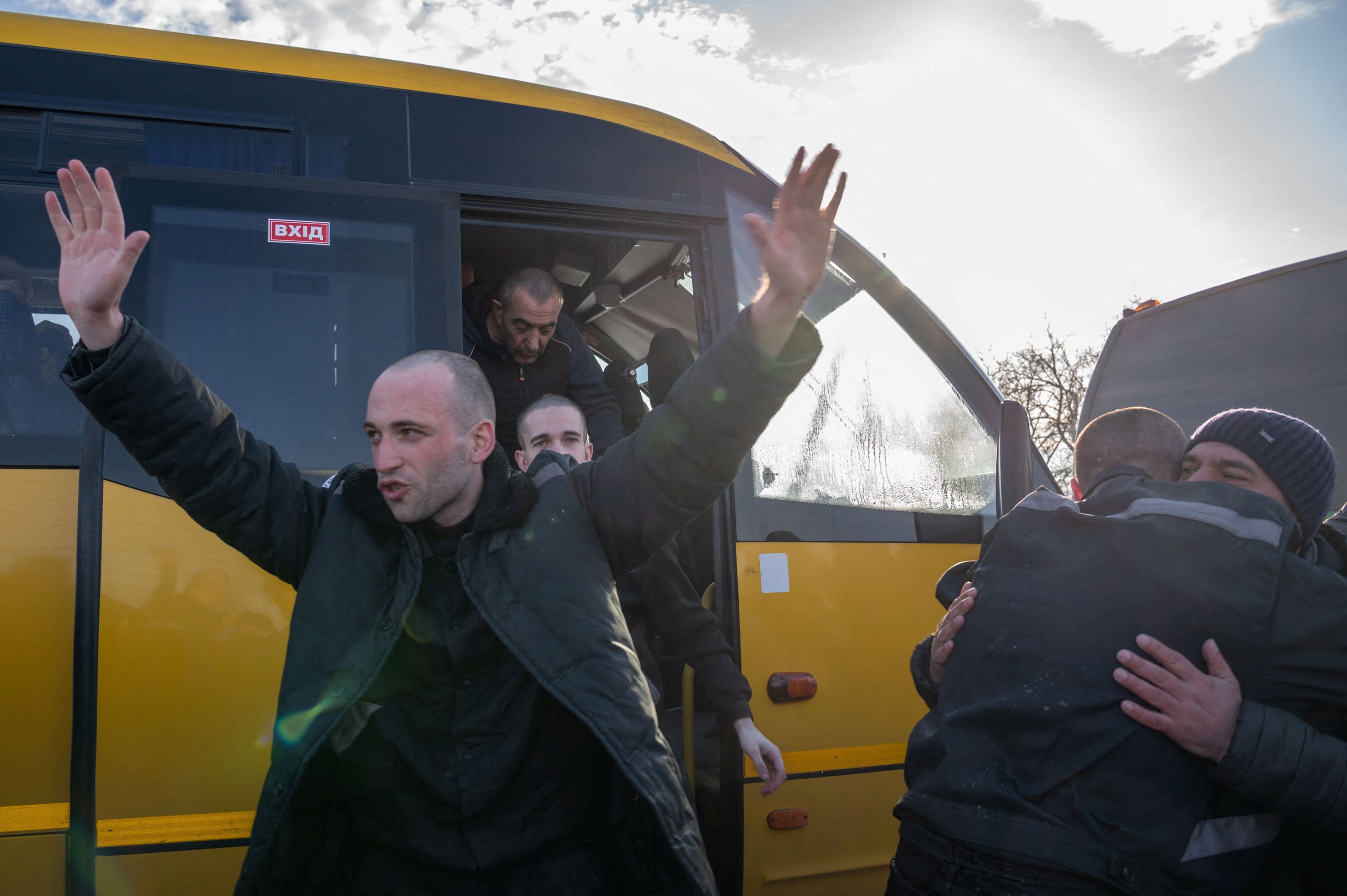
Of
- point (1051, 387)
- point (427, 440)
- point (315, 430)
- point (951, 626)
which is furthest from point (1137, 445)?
point (1051, 387)

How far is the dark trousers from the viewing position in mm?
1563

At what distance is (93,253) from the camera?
167 centimetres

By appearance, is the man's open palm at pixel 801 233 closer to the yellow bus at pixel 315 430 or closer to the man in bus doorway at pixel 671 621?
the man in bus doorway at pixel 671 621

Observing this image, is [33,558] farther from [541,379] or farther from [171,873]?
[541,379]

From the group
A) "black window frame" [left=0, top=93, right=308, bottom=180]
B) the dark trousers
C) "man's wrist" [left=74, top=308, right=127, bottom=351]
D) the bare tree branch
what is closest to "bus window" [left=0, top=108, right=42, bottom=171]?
"black window frame" [left=0, top=93, right=308, bottom=180]

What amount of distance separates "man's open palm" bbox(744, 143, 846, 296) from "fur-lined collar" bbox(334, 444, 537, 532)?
27.4 inches

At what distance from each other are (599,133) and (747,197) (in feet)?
2.02

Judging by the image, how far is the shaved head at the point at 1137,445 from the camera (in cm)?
218

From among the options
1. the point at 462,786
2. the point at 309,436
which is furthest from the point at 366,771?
the point at 309,436

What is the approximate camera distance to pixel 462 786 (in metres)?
1.77

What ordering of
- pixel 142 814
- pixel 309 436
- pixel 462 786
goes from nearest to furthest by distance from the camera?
pixel 462 786 < pixel 142 814 < pixel 309 436

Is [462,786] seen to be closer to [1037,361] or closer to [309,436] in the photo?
[309,436]

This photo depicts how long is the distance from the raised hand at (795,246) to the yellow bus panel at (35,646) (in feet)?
6.44

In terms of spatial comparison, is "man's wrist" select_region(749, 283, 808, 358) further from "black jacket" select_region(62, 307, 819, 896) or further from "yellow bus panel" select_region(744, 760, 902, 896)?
"yellow bus panel" select_region(744, 760, 902, 896)
